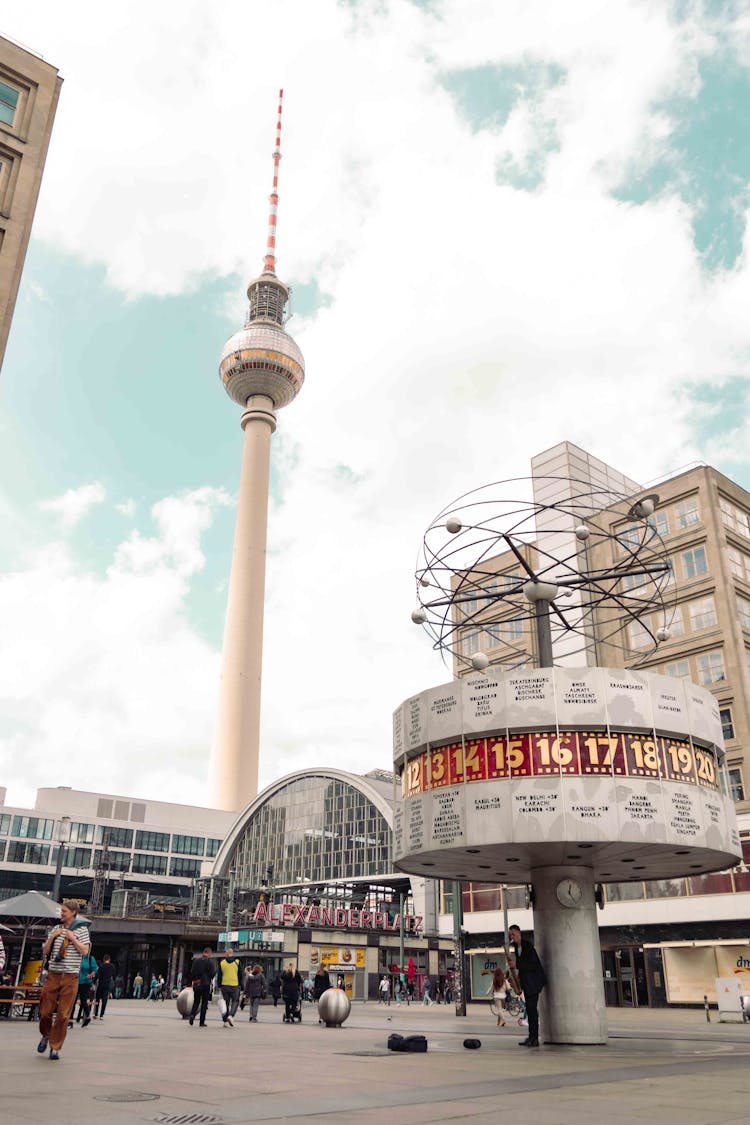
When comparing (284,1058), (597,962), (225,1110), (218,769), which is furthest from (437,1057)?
(218,769)

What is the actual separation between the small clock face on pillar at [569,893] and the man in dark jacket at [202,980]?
11.0 m

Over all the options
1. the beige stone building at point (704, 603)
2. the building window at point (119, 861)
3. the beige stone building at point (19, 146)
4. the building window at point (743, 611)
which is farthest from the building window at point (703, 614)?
the building window at point (119, 861)

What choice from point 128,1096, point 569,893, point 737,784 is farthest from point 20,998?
point 737,784

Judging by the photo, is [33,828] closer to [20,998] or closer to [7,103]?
[20,998]

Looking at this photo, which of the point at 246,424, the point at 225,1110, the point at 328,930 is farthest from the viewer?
the point at 246,424

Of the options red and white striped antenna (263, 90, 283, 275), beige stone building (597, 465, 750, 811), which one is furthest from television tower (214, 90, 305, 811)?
beige stone building (597, 465, 750, 811)

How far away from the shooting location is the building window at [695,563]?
5684 centimetres

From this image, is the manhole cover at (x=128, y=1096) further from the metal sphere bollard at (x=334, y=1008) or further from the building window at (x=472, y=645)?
the building window at (x=472, y=645)

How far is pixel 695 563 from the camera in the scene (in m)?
57.4

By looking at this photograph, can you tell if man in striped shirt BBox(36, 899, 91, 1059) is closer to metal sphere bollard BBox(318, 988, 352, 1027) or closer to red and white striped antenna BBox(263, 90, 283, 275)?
metal sphere bollard BBox(318, 988, 352, 1027)

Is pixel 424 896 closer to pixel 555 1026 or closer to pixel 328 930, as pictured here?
pixel 328 930

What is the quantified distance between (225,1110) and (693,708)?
14.6 m

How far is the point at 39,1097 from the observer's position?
30.0 ft

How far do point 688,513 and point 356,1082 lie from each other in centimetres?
5240
